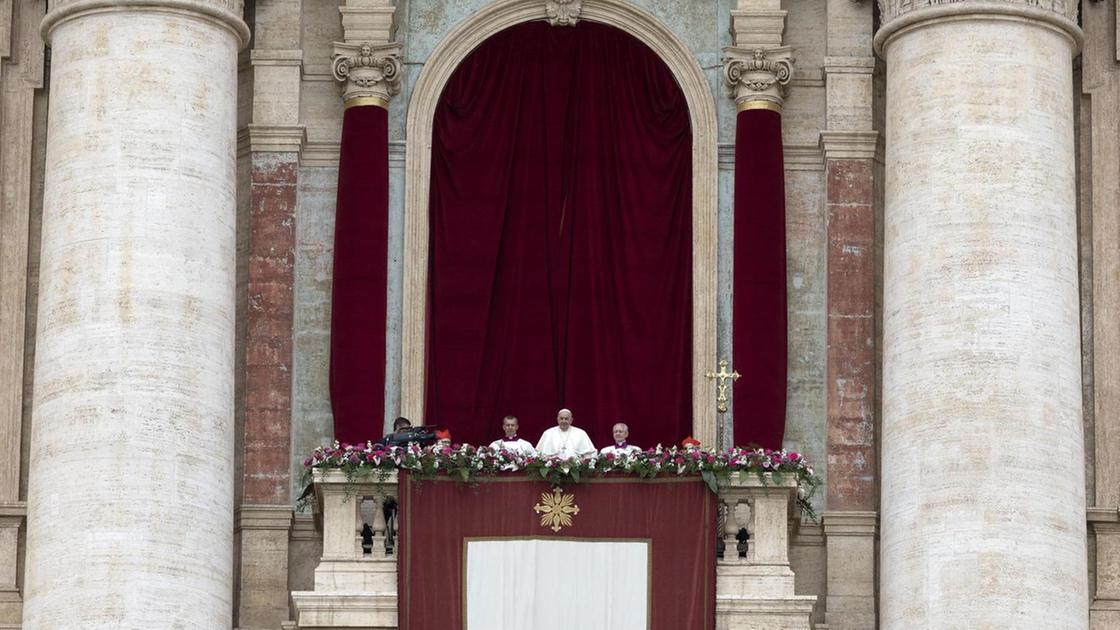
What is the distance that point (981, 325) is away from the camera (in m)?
31.0

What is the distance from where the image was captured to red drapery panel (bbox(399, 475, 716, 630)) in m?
30.2

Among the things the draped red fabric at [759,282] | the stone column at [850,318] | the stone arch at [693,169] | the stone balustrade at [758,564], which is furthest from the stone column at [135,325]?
the stone column at [850,318]

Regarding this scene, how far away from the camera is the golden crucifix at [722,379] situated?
32.4 metres

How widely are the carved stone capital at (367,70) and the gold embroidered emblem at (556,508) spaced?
5.79 metres

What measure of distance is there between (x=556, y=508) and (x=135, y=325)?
4.47 metres

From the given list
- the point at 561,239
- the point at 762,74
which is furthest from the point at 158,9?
the point at 762,74

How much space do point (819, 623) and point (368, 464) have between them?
5.14 m

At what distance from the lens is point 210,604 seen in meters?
30.8

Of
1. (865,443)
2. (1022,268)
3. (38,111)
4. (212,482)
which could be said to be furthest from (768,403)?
(38,111)

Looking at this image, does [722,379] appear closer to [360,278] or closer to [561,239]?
[561,239]

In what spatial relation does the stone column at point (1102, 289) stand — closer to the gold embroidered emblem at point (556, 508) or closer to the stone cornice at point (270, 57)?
Answer: the gold embroidered emblem at point (556, 508)

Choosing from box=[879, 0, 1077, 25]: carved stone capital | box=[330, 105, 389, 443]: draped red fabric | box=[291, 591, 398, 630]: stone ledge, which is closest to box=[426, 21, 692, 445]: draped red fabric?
box=[330, 105, 389, 443]: draped red fabric

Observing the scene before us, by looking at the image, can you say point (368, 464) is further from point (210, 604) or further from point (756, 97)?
point (756, 97)

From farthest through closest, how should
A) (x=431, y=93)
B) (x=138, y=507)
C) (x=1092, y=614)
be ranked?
1. (x=431, y=93)
2. (x=1092, y=614)
3. (x=138, y=507)
